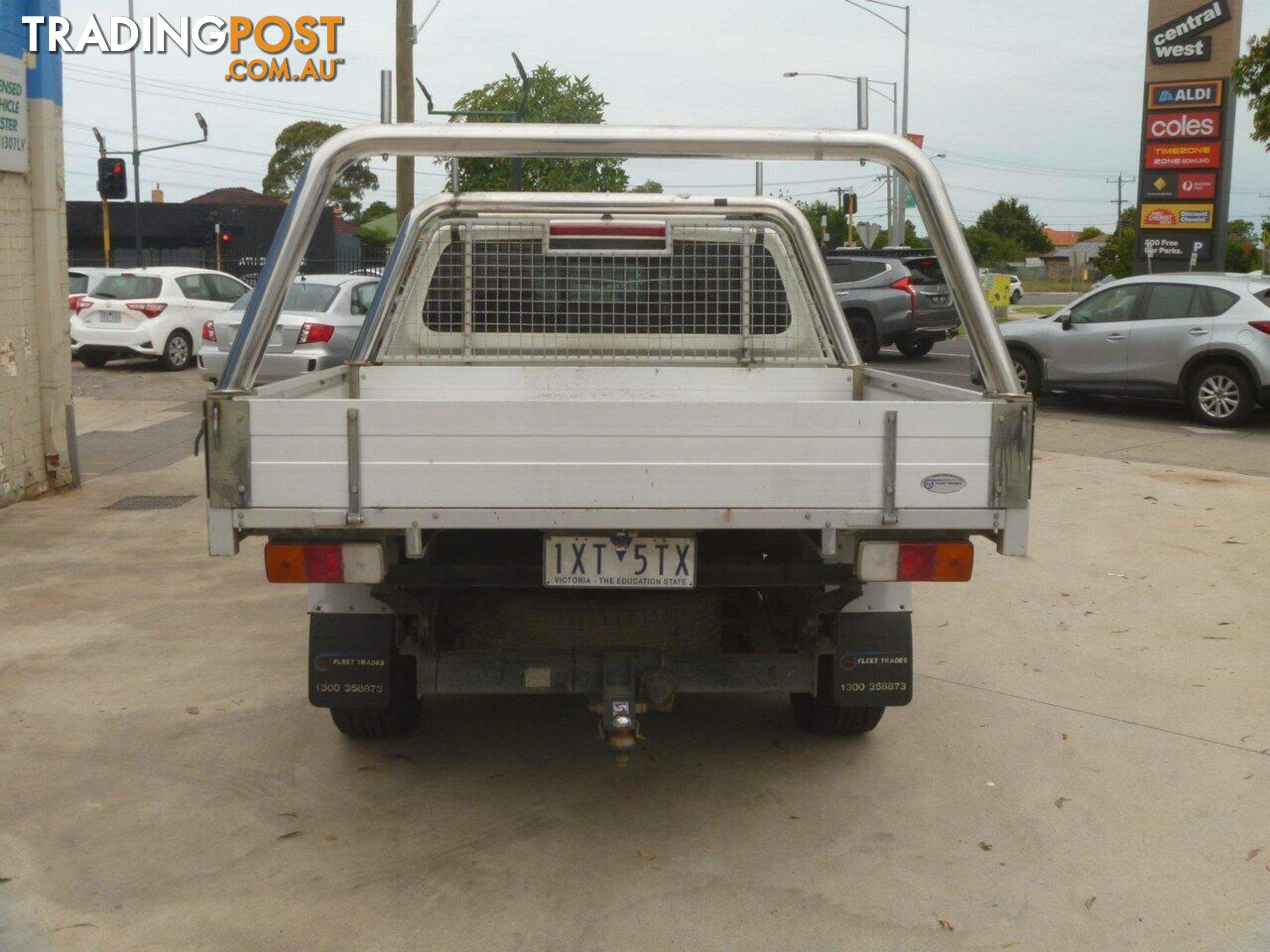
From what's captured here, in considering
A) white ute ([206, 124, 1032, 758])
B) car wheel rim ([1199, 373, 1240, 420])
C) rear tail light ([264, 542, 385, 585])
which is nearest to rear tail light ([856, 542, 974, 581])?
white ute ([206, 124, 1032, 758])

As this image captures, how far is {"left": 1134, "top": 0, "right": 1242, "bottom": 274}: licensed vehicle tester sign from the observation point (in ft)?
70.8

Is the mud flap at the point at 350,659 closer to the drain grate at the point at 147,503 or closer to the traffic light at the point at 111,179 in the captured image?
the drain grate at the point at 147,503

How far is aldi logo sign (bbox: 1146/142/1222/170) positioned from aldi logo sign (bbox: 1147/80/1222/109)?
1.97 feet

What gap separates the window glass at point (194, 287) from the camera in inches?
835

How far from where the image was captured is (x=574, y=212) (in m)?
6.04

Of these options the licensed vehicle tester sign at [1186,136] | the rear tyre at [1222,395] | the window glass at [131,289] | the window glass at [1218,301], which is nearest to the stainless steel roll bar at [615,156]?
the rear tyre at [1222,395]

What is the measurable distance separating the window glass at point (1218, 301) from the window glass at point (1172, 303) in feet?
0.28

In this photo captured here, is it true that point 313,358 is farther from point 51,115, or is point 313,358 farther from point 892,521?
point 892,521

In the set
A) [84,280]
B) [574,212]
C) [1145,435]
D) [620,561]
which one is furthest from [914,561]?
[84,280]

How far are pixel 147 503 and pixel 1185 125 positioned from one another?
18069 mm

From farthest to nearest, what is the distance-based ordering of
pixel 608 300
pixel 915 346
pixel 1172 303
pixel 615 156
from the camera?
pixel 915 346, pixel 1172 303, pixel 608 300, pixel 615 156

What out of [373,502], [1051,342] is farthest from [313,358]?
[373,502]

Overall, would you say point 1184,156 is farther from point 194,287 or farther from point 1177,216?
point 194,287

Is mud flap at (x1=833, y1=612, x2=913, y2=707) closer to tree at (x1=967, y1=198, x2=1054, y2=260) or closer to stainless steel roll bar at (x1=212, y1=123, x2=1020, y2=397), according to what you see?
stainless steel roll bar at (x1=212, y1=123, x2=1020, y2=397)
